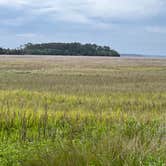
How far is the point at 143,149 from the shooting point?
695cm

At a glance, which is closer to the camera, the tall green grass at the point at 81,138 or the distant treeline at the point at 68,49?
the tall green grass at the point at 81,138

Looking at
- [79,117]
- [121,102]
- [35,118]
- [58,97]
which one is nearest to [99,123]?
[79,117]

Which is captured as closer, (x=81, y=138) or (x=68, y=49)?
(x=81, y=138)

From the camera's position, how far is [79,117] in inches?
473

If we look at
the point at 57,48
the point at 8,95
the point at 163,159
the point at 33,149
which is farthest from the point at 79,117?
the point at 57,48

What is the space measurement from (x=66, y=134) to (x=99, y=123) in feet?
7.65

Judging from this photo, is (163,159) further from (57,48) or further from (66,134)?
(57,48)

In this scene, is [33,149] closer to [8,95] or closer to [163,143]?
[163,143]

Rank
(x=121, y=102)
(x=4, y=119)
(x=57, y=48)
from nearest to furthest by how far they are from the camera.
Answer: (x=4, y=119) < (x=121, y=102) < (x=57, y=48)

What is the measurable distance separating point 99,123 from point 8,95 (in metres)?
7.48

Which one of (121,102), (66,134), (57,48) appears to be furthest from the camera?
(57,48)

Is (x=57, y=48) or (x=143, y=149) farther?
(x=57, y=48)

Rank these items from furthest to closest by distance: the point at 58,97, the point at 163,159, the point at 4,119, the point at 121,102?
the point at 58,97, the point at 121,102, the point at 4,119, the point at 163,159

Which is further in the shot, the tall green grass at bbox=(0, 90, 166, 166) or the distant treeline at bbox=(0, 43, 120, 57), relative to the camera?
the distant treeline at bbox=(0, 43, 120, 57)
